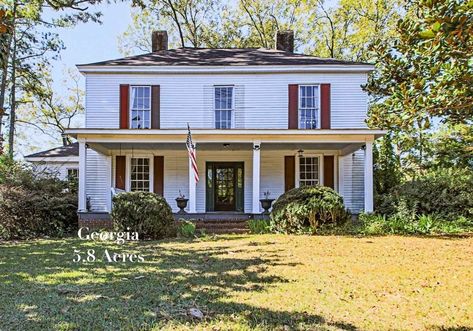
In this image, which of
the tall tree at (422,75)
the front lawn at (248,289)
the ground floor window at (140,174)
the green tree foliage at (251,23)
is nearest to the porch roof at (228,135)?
the ground floor window at (140,174)

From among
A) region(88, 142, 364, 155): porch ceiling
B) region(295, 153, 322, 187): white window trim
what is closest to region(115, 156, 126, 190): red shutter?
region(88, 142, 364, 155): porch ceiling

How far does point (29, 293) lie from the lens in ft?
15.2

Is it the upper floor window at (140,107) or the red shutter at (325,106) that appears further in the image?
the upper floor window at (140,107)

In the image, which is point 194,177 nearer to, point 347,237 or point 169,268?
point 347,237

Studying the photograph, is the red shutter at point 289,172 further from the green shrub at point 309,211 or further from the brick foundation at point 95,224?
the brick foundation at point 95,224

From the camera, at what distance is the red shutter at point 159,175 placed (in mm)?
14797

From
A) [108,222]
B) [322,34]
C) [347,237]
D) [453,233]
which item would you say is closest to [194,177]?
[108,222]

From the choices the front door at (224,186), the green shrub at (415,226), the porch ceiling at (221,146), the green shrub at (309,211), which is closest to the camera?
the green shrub at (309,211)

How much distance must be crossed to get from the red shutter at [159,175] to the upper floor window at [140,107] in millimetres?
1330

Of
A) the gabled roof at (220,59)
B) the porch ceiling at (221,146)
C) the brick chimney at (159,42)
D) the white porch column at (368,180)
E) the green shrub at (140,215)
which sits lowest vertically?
the green shrub at (140,215)

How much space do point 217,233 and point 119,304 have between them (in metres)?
7.42

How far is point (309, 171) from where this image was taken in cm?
1499

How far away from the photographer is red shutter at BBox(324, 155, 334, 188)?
14.7m

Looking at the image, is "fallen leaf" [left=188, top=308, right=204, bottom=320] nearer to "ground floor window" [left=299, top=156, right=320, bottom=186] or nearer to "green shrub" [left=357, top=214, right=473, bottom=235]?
"green shrub" [left=357, top=214, right=473, bottom=235]
